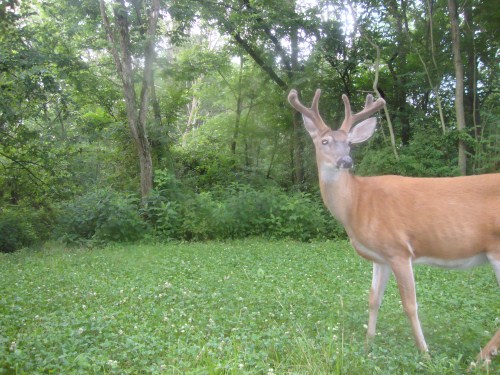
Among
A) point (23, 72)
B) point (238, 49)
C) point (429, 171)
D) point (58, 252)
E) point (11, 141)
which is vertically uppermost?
point (238, 49)

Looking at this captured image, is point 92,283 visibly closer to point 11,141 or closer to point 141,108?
point 11,141

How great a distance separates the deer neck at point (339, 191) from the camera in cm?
430

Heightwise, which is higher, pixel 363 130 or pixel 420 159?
pixel 363 130

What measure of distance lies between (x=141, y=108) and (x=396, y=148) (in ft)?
22.9

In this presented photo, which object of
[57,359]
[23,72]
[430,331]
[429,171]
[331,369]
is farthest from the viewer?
[429,171]

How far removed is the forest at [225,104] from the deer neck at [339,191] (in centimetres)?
667

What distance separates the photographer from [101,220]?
40.8 feet

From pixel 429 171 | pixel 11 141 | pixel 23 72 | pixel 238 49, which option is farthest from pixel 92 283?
pixel 238 49

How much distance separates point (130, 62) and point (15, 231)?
16.4 feet

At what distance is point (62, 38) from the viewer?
14688 mm

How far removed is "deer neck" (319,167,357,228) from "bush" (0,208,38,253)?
399 inches

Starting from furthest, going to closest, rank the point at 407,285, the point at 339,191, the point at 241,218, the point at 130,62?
the point at 130,62
the point at 241,218
the point at 339,191
the point at 407,285

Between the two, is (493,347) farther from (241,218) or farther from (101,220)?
(101,220)

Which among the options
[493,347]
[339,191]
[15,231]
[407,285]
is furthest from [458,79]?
[15,231]
